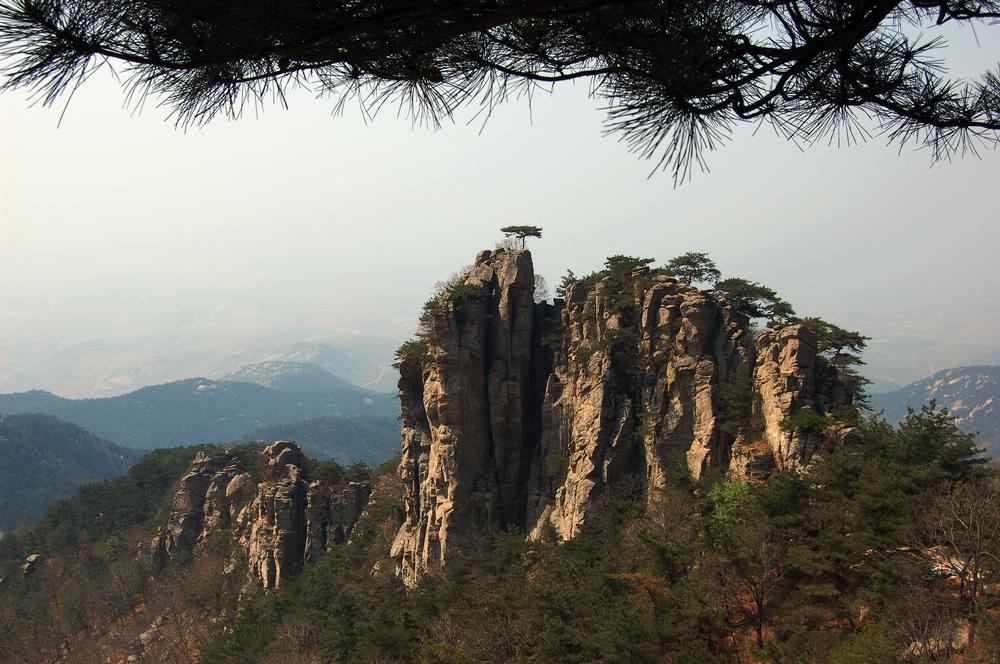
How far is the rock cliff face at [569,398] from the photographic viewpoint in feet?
90.0

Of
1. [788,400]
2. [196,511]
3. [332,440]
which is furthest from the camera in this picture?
[332,440]

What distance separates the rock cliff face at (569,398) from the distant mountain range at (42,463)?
325ft

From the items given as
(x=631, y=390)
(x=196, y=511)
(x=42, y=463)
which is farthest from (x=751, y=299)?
(x=42, y=463)

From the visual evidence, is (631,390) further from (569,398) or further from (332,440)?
(332,440)

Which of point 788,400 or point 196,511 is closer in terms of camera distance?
point 788,400

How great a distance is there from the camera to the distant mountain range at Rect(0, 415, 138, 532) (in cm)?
11231

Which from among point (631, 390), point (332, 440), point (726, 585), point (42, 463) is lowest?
point (332, 440)

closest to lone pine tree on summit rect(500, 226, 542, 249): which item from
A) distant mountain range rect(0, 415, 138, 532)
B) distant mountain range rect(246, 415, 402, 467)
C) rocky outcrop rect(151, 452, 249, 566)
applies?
rocky outcrop rect(151, 452, 249, 566)

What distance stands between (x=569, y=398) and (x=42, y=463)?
130615mm

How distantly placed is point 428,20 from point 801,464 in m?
22.8

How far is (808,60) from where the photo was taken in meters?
5.40

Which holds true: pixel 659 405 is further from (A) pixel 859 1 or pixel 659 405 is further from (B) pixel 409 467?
(A) pixel 859 1

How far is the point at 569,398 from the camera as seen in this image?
34469 millimetres

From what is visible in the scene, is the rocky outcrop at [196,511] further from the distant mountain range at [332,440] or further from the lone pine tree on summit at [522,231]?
the distant mountain range at [332,440]
